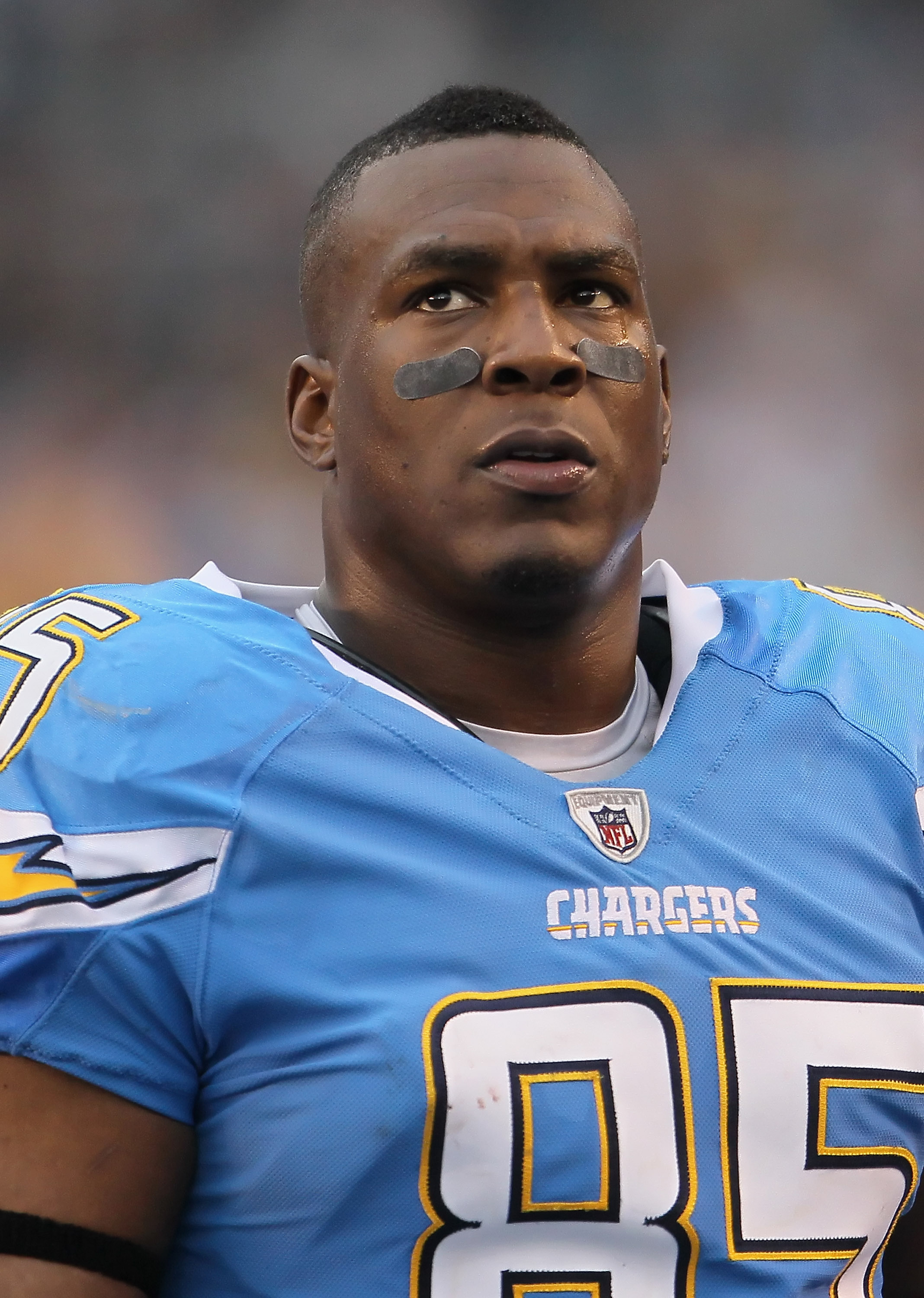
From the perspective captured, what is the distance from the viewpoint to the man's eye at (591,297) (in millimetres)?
1416

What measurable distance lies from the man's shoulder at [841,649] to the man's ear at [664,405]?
0.18 metres

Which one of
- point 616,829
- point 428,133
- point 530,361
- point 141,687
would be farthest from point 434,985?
point 428,133

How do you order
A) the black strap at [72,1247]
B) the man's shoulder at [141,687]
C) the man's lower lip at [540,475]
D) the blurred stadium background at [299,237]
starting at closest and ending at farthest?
the black strap at [72,1247] → the man's shoulder at [141,687] → the man's lower lip at [540,475] → the blurred stadium background at [299,237]

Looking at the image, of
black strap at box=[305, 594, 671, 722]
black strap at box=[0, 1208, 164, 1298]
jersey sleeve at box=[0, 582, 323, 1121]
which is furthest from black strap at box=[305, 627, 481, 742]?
black strap at box=[0, 1208, 164, 1298]

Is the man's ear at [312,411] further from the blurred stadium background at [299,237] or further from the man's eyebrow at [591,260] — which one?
the blurred stadium background at [299,237]

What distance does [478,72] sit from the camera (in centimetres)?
365

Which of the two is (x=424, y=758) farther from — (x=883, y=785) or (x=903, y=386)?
(x=903, y=386)

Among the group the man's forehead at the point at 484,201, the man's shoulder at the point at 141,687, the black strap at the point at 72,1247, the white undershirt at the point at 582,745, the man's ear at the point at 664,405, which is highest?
the man's forehead at the point at 484,201

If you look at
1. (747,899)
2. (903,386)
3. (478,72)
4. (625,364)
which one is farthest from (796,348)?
(747,899)

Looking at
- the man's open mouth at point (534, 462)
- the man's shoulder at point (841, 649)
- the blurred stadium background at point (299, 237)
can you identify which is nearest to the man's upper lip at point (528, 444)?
the man's open mouth at point (534, 462)

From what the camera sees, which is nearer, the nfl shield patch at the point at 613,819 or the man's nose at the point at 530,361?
the nfl shield patch at the point at 613,819

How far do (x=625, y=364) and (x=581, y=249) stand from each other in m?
0.12

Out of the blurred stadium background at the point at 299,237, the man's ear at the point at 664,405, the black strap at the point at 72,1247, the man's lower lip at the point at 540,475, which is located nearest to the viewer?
the black strap at the point at 72,1247

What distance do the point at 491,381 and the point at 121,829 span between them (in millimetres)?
544
